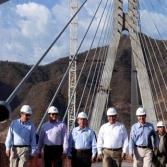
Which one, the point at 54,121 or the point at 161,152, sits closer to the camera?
the point at 54,121

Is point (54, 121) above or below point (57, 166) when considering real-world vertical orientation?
above

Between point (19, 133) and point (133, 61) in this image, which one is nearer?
point (19, 133)

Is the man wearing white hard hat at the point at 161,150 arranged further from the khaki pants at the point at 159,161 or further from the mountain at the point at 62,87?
the mountain at the point at 62,87

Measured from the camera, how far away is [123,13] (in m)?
28.7

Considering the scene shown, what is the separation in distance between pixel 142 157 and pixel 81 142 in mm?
1343

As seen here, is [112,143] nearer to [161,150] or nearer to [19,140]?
[19,140]

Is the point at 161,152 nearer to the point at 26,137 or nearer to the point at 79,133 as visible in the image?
the point at 79,133

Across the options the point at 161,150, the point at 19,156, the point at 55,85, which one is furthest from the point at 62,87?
the point at 19,156

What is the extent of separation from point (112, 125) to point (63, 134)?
101 centimetres

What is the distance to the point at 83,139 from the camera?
13734 millimetres

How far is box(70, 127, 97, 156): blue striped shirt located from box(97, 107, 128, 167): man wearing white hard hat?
0.32 meters

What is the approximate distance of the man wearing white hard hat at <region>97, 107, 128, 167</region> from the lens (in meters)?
13.4

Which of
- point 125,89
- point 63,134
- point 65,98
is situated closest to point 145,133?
point 63,134

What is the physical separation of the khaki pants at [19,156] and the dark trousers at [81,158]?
3.98ft
